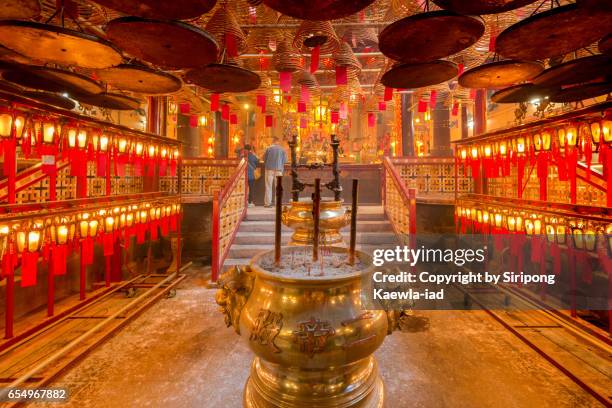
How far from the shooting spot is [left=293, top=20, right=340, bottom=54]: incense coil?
15.7 ft

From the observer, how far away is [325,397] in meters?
1.93

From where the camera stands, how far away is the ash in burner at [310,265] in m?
2.06

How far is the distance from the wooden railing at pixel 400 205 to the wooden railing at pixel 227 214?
3921 millimetres

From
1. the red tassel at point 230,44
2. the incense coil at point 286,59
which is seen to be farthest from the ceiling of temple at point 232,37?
the incense coil at point 286,59

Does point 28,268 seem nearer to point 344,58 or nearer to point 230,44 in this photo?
point 230,44

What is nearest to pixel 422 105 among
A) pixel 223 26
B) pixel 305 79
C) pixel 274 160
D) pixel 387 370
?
pixel 305 79

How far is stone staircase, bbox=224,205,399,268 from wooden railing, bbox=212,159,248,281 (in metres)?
0.21

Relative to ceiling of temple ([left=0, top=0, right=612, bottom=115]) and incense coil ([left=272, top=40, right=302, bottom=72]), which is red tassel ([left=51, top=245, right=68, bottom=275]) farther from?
incense coil ([left=272, top=40, right=302, bottom=72])

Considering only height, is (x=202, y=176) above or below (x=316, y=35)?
below

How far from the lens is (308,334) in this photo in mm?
1742

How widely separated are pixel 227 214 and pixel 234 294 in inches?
188

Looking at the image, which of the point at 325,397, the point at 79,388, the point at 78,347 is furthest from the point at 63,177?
the point at 325,397

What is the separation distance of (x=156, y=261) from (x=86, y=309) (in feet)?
12.0

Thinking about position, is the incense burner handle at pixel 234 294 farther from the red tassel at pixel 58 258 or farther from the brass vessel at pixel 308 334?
the red tassel at pixel 58 258
